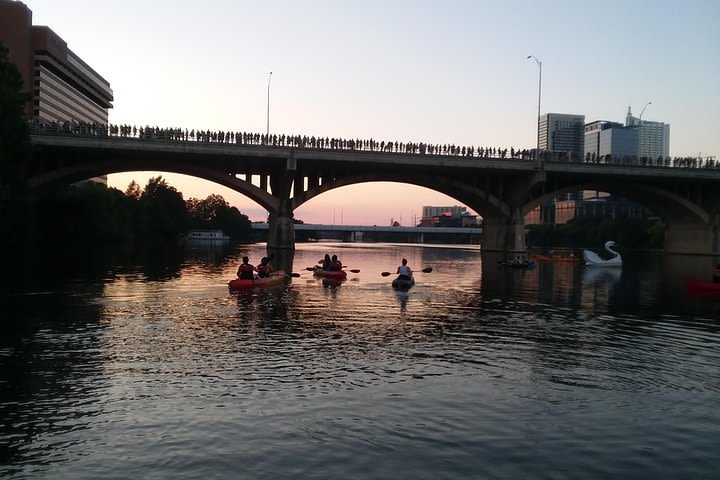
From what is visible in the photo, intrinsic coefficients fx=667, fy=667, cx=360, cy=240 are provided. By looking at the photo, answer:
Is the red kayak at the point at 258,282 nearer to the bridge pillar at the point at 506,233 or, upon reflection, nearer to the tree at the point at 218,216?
the bridge pillar at the point at 506,233

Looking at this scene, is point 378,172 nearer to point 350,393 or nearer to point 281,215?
point 281,215

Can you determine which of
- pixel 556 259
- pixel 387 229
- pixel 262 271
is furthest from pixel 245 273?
pixel 387 229

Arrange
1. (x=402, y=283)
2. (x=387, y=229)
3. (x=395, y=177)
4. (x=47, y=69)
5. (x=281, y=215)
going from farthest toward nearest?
(x=387, y=229) < (x=47, y=69) < (x=395, y=177) < (x=281, y=215) < (x=402, y=283)

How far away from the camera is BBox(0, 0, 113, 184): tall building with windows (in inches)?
4579

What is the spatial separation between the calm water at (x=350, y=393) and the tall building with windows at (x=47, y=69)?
93.4 m

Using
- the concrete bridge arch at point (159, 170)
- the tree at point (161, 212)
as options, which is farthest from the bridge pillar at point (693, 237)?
the tree at point (161, 212)

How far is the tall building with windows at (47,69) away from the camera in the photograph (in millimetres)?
116312

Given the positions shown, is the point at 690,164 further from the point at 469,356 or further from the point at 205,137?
the point at 469,356

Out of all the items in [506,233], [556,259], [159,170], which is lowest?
[556,259]

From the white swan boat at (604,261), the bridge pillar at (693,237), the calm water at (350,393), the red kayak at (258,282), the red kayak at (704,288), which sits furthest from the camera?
the bridge pillar at (693,237)

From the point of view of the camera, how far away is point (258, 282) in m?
29.4

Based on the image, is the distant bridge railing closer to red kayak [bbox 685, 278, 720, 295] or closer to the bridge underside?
the bridge underside

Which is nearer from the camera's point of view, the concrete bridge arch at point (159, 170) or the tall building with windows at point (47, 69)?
the concrete bridge arch at point (159, 170)

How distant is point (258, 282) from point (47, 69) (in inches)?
4848
